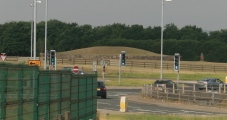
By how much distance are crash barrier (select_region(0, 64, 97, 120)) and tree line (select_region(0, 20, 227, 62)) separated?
125 meters

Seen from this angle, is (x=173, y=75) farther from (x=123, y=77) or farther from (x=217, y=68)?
(x=217, y=68)

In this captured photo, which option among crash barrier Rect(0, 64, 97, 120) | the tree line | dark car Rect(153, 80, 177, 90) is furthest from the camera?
the tree line

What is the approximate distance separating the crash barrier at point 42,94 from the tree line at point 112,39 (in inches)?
4913

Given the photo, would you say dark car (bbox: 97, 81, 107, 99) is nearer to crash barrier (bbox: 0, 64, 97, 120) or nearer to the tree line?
crash barrier (bbox: 0, 64, 97, 120)

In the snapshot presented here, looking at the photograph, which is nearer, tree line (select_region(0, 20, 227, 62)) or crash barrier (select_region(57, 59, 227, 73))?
crash barrier (select_region(57, 59, 227, 73))

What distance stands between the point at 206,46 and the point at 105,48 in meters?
32.6

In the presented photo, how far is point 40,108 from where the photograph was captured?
733 inches

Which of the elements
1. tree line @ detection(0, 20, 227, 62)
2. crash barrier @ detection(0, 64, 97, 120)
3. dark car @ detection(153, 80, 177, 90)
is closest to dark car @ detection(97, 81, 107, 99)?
dark car @ detection(153, 80, 177, 90)

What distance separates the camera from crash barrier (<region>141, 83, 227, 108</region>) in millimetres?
46750

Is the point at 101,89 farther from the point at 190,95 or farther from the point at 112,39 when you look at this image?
the point at 112,39

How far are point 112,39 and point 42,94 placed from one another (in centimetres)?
15090

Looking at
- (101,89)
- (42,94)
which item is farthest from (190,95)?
(42,94)

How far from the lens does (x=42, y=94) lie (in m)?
18.8

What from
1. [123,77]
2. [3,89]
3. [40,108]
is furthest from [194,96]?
[123,77]
